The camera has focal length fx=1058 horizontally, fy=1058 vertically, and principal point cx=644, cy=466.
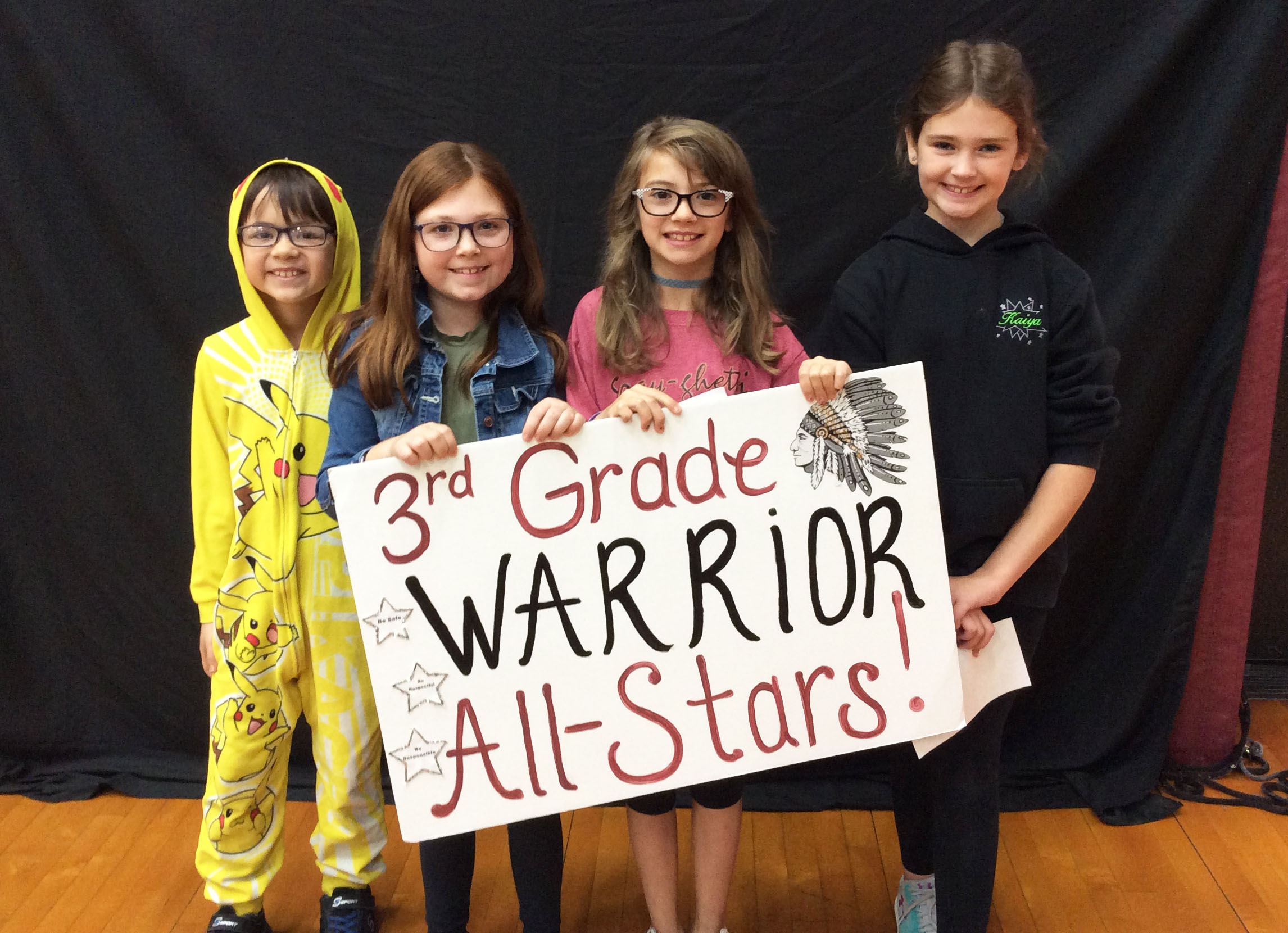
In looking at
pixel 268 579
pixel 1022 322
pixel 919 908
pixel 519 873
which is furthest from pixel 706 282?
pixel 919 908

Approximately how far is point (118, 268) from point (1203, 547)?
222 cm

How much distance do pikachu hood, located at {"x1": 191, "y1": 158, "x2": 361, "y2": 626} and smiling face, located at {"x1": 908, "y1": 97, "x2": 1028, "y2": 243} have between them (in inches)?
35.7

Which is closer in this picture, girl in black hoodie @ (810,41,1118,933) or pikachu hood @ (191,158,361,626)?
girl in black hoodie @ (810,41,1118,933)

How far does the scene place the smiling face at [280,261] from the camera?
1606 millimetres

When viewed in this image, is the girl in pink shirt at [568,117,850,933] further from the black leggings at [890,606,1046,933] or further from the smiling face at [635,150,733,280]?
the black leggings at [890,606,1046,933]

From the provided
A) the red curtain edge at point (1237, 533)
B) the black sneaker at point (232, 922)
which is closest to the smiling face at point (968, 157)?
the red curtain edge at point (1237, 533)

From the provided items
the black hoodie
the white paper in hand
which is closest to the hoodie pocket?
the black hoodie

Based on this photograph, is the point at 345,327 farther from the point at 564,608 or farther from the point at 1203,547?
the point at 1203,547

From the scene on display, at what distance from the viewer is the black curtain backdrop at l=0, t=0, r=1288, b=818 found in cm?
198

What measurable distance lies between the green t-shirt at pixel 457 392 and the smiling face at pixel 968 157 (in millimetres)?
674

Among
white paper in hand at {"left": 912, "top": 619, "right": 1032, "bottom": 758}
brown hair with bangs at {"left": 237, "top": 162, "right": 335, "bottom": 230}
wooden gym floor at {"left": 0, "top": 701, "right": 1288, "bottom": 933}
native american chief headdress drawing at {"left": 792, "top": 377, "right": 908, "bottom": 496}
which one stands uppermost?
brown hair with bangs at {"left": 237, "top": 162, "right": 335, "bottom": 230}

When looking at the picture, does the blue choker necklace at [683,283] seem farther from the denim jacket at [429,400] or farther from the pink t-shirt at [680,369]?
the denim jacket at [429,400]

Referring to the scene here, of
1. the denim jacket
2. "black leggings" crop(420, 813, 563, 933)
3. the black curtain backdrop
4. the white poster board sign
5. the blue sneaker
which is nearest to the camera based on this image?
the white poster board sign

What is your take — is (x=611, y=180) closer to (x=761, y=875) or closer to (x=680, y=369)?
(x=680, y=369)
